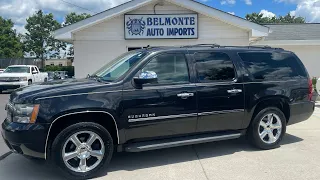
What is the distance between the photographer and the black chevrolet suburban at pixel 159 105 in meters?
4.49

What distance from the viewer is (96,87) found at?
15.5 ft

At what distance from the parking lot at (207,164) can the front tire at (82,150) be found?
0.89ft

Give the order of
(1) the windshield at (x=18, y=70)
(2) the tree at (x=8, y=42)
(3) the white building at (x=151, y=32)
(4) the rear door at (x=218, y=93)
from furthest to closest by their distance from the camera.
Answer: (2) the tree at (x=8, y=42) → (1) the windshield at (x=18, y=70) → (3) the white building at (x=151, y=32) → (4) the rear door at (x=218, y=93)

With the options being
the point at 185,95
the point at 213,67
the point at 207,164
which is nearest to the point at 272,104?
the point at 213,67

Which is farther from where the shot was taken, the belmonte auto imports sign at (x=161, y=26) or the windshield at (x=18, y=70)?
the windshield at (x=18, y=70)

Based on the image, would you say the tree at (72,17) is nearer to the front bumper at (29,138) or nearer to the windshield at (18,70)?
the windshield at (18,70)

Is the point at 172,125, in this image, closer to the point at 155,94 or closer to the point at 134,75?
the point at 155,94

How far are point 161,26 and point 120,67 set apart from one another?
7599 millimetres

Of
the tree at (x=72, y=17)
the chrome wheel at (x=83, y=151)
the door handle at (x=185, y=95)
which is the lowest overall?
the chrome wheel at (x=83, y=151)

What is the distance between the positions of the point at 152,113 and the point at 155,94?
30 centimetres

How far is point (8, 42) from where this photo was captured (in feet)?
180

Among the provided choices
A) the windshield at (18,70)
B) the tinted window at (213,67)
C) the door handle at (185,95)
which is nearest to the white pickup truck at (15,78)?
the windshield at (18,70)

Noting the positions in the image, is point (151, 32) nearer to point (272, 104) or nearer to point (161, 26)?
point (161, 26)

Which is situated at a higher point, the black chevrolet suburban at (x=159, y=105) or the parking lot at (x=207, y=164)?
the black chevrolet suburban at (x=159, y=105)
